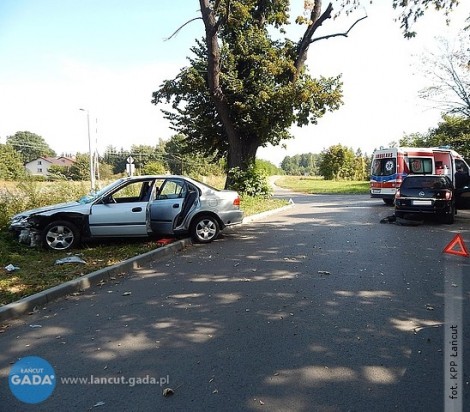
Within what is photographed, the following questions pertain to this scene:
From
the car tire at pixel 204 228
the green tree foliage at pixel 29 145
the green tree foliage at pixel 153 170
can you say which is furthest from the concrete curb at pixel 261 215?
the green tree foliage at pixel 29 145

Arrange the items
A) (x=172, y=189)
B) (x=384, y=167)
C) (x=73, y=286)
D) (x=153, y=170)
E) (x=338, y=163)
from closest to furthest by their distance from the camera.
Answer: (x=73, y=286) → (x=172, y=189) → (x=384, y=167) → (x=153, y=170) → (x=338, y=163)

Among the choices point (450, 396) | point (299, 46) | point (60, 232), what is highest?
point (299, 46)

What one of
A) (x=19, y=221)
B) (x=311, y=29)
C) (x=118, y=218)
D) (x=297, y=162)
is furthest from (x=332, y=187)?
(x=297, y=162)

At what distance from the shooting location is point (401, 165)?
57.4 feet

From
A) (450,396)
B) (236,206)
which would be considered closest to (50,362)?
(450,396)

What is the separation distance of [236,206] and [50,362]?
6.54 m

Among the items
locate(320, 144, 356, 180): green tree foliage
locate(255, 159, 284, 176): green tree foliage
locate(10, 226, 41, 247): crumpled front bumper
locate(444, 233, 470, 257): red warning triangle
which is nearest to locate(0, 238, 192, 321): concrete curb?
locate(10, 226, 41, 247): crumpled front bumper

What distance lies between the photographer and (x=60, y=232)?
7.96 metres

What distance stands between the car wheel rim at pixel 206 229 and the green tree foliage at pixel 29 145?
3825 inches

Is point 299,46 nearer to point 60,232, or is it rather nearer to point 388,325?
point 60,232

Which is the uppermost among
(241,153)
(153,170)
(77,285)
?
(153,170)

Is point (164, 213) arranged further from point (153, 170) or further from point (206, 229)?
point (153, 170)

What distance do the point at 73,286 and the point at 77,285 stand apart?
8 centimetres

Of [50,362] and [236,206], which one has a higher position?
[236,206]
